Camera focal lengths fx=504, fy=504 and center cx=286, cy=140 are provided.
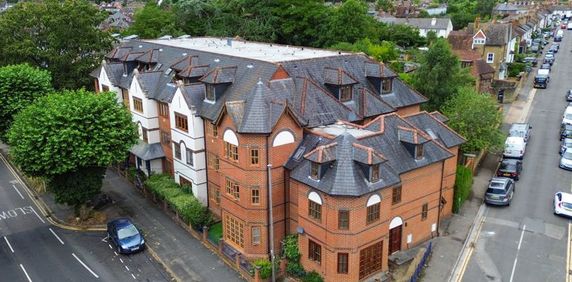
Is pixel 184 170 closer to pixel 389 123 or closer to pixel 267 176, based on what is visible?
pixel 267 176

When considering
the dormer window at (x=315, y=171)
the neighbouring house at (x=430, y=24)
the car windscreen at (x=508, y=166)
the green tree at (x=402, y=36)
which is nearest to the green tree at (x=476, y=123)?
the car windscreen at (x=508, y=166)

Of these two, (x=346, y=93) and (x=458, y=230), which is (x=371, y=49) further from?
(x=458, y=230)

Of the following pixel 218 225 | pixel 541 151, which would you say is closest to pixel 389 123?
pixel 218 225

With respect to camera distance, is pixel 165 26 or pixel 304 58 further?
pixel 165 26

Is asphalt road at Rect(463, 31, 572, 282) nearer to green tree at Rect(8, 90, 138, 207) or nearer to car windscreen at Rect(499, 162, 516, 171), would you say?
car windscreen at Rect(499, 162, 516, 171)

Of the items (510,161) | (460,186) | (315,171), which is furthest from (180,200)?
(510,161)

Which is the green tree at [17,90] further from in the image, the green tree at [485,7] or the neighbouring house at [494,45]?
the green tree at [485,7]
